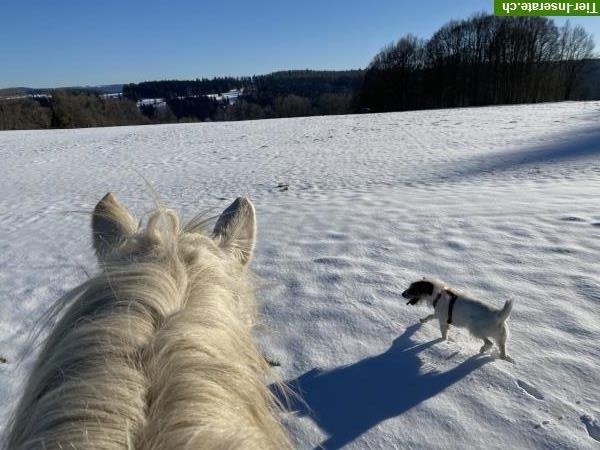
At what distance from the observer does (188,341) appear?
777 mm

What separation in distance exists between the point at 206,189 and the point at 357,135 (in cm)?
958

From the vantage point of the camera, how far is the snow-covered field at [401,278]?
6.93 feet

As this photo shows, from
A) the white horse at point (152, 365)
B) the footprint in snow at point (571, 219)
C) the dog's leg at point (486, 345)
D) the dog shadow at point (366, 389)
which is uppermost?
the white horse at point (152, 365)

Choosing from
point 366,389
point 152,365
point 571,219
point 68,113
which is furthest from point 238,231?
point 68,113

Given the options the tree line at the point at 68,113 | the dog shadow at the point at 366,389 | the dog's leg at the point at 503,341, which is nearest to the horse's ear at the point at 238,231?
the dog shadow at the point at 366,389

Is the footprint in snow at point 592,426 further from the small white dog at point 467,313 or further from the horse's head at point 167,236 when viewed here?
the horse's head at point 167,236

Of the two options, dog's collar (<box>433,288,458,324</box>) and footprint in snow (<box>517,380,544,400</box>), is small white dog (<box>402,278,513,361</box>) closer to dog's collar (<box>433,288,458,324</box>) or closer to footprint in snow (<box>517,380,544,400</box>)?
dog's collar (<box>433,288,458,324</box>)

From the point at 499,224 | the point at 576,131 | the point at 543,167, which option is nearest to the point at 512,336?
the point at 499,224

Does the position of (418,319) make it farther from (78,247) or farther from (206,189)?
(206,189)

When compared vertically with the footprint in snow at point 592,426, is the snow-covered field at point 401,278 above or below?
above

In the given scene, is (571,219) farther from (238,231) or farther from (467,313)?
(238,231)

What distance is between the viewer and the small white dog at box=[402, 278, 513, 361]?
95.4 inches

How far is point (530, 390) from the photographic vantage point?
2.21 meters

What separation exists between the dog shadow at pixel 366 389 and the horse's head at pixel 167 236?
1.15 meters
